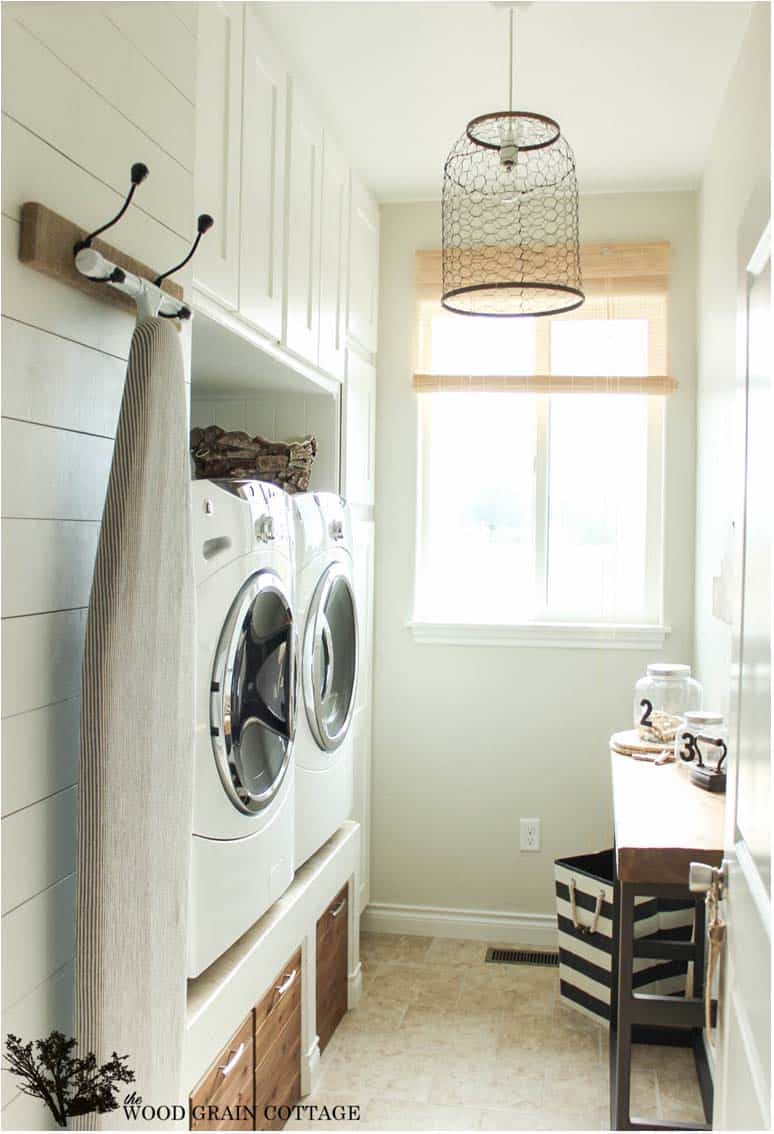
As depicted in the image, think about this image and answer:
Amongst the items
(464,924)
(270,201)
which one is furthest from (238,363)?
(464,924)

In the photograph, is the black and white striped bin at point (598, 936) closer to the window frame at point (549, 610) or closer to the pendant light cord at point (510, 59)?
the window frame at point (549, 610)

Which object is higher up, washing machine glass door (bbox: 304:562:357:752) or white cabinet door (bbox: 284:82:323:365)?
white cabinet door (bbox: 284:82:323:365)

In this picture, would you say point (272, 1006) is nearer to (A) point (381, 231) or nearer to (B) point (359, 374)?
(B) point (359, 374)

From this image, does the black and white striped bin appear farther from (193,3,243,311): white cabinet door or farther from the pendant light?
(193,3,243,311): white cabinet door

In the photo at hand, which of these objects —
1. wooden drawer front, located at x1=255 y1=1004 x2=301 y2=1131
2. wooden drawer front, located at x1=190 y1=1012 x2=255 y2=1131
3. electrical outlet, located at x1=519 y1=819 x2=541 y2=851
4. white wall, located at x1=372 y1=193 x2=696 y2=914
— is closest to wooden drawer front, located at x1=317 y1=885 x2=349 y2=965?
wooden drawer front, located at x1=255 y1=1004 x2=301 y2=1131

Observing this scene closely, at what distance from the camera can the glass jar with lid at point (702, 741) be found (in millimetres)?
2609

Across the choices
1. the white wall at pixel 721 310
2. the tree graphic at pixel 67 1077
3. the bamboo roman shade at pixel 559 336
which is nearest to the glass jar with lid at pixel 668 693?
the white wall at pixel 721 310

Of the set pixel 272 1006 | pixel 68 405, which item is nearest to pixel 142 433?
pixel 68 405

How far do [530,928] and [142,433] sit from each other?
285 centimetres

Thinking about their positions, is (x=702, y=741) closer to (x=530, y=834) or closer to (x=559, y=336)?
(x=530, y=834)

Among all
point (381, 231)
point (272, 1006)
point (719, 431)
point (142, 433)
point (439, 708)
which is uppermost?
point (381, 231)

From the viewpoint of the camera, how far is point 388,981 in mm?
3373

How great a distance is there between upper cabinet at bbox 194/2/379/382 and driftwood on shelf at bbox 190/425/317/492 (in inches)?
9.3

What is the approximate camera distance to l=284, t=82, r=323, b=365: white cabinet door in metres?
2.65
